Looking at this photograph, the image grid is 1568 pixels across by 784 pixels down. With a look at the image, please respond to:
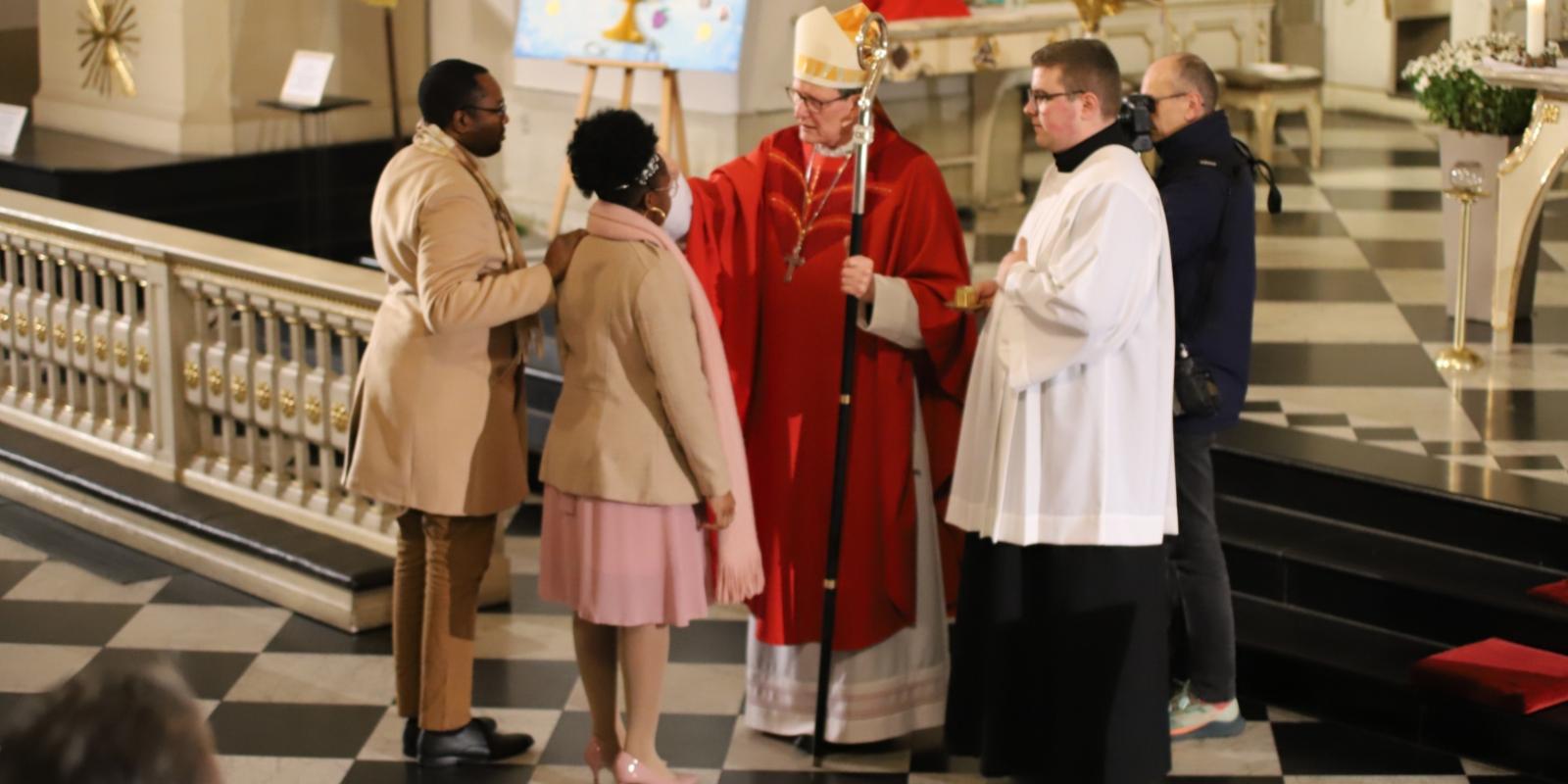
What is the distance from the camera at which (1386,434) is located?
5.77 m

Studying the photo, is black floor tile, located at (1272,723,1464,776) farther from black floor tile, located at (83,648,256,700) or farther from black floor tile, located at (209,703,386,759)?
black floor tile, located at (83,648,256,700)

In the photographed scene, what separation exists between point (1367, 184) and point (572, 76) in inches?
156

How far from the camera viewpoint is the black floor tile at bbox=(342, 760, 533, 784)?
4.40m

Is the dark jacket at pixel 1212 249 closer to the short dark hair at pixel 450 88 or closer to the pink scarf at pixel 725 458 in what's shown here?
the pink scarf at pixel 725 458

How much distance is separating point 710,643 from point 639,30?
3634 millimetres

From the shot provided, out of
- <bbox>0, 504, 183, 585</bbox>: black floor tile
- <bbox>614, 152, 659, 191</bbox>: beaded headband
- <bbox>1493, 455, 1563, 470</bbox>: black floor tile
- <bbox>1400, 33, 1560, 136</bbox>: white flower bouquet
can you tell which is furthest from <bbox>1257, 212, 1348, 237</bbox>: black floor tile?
<bbox>614, 152, 659, 191</bbox>: beaded headband

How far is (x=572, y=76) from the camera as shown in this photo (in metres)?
9.26

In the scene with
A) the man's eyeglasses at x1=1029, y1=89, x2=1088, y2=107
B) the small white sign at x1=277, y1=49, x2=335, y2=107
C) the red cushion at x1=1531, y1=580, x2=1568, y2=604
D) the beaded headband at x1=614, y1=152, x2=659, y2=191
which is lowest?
the red cushion at x1=1531, y1=580, x2=1568, y2=604

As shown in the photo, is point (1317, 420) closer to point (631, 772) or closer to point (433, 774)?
point (631, 772)

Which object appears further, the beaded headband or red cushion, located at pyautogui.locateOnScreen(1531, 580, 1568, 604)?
red cushion, located at pyautogui.locateOnScreen(1531, 580, 1568, 604)

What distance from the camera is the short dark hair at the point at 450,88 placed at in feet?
13.3

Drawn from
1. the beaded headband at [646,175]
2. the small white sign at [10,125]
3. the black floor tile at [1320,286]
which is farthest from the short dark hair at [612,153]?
the small white sign at [10,125]

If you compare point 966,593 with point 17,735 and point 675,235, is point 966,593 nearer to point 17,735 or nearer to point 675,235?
point 675,235

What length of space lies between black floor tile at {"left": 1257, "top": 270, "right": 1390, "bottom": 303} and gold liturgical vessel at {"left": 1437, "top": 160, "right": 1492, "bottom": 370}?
1025 millimetres
